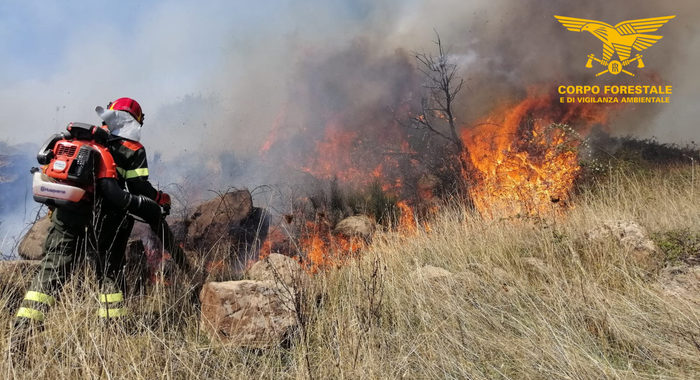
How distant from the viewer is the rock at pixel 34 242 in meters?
4.62

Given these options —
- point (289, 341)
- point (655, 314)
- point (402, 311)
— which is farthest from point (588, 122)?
point (289, 341)

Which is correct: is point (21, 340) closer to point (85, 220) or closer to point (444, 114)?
point (85, 220)

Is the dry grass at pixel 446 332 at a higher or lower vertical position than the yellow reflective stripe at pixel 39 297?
lower

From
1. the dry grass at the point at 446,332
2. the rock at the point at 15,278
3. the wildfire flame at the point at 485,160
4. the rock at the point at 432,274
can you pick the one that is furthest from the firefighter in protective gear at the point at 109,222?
the wildfire flame at the point at 485,160

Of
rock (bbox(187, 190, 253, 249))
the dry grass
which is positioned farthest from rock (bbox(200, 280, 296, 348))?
rock (bbox(187, 190, 253, 249))

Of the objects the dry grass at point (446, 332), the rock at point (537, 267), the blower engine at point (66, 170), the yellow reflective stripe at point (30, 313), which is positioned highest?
the blower engine at point (66, 170)

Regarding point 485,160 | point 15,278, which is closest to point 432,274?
point 15,278

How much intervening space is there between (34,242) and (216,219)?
8.64 ft

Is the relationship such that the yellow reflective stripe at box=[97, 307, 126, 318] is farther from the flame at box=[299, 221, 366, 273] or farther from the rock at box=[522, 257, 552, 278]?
the rock at box=[522, 257, 552, 278]

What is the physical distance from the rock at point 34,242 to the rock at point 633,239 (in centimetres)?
726

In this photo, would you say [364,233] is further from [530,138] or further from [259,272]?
[530,138]

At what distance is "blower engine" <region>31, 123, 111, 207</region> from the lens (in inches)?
109

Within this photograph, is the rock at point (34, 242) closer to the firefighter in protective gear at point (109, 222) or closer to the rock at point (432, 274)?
the firefighter in protective gear at point (109, 222)

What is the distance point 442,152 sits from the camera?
480 inches
